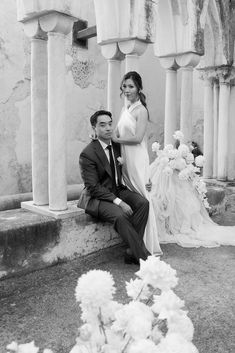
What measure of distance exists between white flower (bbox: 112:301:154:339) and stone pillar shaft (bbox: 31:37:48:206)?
9.89 feet

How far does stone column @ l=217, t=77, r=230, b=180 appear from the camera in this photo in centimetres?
670

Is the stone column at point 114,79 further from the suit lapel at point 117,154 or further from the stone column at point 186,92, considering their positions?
the stone column at point 186,92

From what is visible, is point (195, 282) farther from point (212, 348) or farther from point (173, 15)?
point (173, 15)

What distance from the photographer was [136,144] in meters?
3.84

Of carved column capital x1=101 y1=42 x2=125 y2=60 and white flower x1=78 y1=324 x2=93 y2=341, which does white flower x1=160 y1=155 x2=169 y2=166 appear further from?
white flower x1=78 y1=324 x2=93 y2=341

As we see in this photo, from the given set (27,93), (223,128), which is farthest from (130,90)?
(27,93)

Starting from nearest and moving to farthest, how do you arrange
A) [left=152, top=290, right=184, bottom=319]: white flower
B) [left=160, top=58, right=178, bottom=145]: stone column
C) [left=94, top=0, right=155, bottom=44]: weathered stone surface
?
[left=152, top=290, right=184, bottom=319]: white flower < [left=94, top=0, right=155, bottom=44]: weathered stone surface < [left=160, top=58, right=178, bottom=145]: stone column

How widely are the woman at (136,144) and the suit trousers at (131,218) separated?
128 millimetres

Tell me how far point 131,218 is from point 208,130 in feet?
12.0

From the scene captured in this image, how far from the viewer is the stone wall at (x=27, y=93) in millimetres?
6578

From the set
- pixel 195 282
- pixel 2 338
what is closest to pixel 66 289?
pixel 2 338

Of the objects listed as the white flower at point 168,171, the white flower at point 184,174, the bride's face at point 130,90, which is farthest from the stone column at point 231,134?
the bride's face at point 130,90

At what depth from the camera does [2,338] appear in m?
2.30

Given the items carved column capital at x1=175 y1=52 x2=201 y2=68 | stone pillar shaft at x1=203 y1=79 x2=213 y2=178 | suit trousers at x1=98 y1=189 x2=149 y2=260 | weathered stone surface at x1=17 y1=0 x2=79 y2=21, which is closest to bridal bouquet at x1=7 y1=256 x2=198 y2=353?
suit trousers at x1=98 y1=189 x2=149 y2=260
